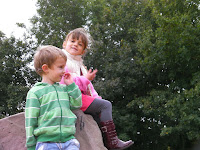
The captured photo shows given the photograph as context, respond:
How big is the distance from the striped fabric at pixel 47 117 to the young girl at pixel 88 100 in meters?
0.71

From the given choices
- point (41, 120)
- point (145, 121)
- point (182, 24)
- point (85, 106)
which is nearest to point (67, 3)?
point (182, 24)

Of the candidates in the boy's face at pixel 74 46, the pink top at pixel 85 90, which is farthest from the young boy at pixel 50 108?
the boy's face at pixel 74 46

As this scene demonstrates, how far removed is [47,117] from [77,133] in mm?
974

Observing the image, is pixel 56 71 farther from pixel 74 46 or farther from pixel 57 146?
pixel 74 46

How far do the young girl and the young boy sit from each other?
1.95 feet

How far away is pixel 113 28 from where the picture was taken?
13227mm

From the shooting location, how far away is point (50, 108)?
7.81 ft

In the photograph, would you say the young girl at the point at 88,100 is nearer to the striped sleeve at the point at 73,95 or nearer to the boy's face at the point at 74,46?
the boy's face at the point at 74,46

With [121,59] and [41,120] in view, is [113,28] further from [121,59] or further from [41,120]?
[41,120]

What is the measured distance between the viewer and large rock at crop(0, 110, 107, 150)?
3199mm

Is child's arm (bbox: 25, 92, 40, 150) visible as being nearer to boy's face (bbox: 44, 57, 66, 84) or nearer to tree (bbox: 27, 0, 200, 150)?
boy's face (bbox: 44, 57, 66, 84)

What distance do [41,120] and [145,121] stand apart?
37.3ft

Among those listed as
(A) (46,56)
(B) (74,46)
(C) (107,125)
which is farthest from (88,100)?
(A) (46,56)

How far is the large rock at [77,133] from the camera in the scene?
3199 mm
